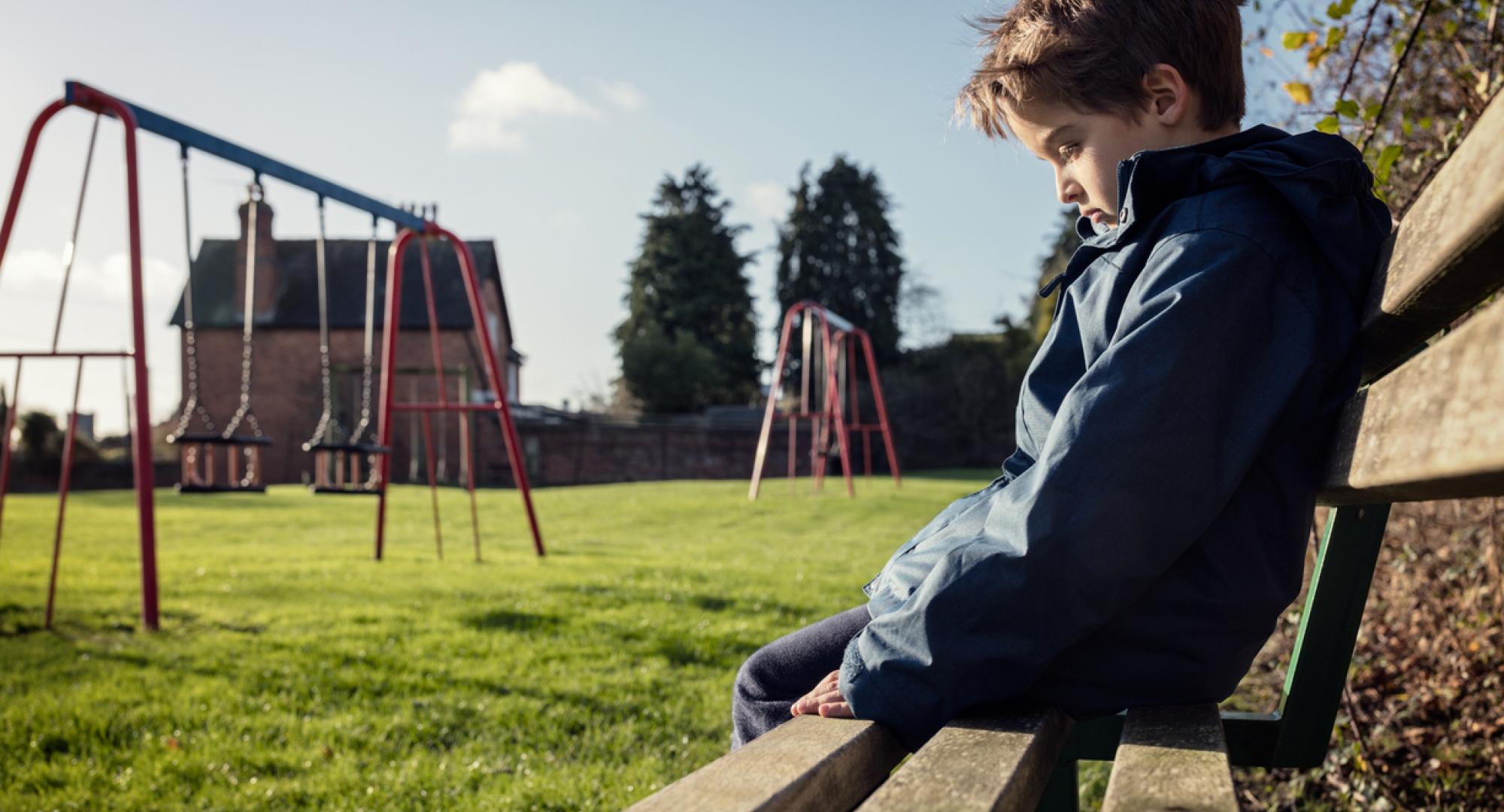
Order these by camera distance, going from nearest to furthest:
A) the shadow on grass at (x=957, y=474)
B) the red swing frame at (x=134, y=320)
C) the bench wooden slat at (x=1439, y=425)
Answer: the bench wooden slat at (x=1439, y=425), the red swing frame at (x=134, y=320), the shadow on grass at (x=957, y=474)

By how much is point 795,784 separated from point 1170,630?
22.2 inches

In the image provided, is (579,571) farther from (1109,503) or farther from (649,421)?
(649,421)

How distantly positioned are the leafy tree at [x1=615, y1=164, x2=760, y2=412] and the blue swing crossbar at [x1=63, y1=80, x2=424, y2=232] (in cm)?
3415

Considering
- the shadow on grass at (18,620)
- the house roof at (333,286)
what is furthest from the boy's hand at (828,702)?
the house roof at (333,286)

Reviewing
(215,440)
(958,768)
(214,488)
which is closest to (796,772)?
(958,768)

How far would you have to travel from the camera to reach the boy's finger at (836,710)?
4.95 ft

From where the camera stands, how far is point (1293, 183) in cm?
142

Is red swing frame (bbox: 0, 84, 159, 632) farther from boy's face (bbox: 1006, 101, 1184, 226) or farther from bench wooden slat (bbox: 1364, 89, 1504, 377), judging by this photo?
bench wooden slat (bbox: 1364, 89, 1504, 377)

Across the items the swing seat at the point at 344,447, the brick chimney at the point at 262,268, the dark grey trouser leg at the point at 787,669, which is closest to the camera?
the dark grey trouser leg at the point at 787,669

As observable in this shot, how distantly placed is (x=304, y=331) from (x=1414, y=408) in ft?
141

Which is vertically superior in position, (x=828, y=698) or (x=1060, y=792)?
(x=828, y=698)

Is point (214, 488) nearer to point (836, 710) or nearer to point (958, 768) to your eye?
point (836, 710)

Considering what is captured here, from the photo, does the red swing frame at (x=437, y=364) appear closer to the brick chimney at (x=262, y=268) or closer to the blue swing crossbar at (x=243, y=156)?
the blue swing crossbar at (x=243, y=156)

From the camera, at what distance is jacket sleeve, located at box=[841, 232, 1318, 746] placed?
129cm
